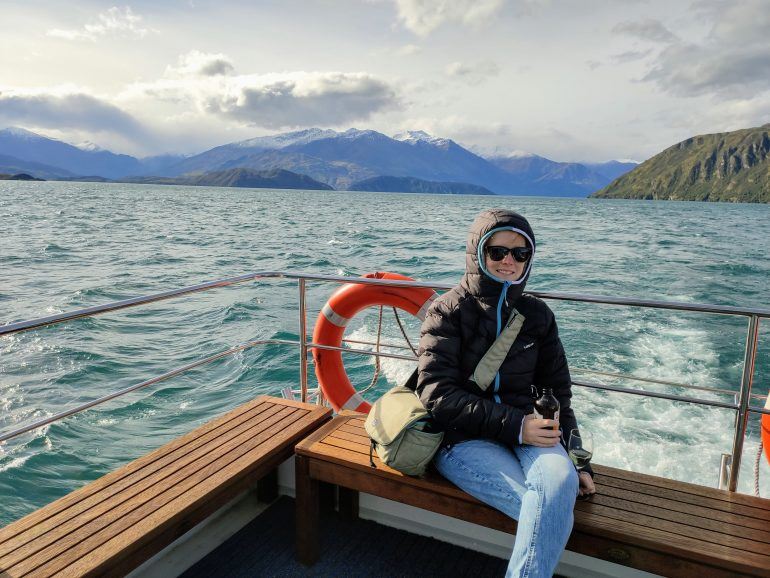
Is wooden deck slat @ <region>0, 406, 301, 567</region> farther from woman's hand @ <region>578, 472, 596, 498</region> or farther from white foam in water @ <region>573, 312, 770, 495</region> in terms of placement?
white foam in water @ <region>573, 312, 770, 495</region>

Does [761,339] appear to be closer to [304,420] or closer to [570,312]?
[570,312]

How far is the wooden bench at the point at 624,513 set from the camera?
5.29 ft

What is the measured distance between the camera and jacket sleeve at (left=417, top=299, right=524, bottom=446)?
1.83m

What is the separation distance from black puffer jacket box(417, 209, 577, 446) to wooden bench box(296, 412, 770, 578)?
237 millimetres

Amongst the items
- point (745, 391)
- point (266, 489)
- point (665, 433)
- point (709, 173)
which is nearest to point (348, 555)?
point (266, 489)

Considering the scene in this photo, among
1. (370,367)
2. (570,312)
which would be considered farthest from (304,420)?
(570,312)

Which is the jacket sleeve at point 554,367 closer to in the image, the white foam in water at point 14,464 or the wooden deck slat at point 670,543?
the wooden deck slat at point 670,543

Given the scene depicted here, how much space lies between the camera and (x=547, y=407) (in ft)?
6.09

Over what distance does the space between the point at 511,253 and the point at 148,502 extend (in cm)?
153

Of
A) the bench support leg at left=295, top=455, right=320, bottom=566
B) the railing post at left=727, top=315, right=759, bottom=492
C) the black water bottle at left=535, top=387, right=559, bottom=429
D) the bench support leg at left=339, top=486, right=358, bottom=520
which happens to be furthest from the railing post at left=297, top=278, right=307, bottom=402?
the railing post at left=727, top=315, right=759, bottom=492

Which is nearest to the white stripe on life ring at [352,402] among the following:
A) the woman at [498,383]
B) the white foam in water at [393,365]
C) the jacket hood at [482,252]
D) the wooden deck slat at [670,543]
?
the woman at [498,383]

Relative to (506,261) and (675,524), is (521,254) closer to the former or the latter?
(506,261)

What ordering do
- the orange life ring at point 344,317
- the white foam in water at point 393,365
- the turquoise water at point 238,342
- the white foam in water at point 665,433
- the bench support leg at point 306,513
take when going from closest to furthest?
the bench support leg at point 306,513
the orange life ring at point 344,317
the white foam in water at point 665,433
the turquoise water at point 238,342
the white foam in water at point 393,365

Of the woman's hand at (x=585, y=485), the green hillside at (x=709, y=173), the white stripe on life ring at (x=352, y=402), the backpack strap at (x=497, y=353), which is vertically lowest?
the white stripe on life ring at (x=352, y=402)
